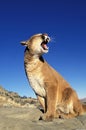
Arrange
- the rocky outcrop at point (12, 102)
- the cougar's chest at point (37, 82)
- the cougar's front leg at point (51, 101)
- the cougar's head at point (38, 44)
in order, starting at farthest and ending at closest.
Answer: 1. the rocky outcrop at point (12, 102)
2. the cougar's head at point (38, 44)
3. the cougar's chest at point (37, 82)
4. the cougar's front leg at point (51, 101)

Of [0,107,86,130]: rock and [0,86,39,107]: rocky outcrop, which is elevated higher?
[0,86,39,107]: rocky outcrop

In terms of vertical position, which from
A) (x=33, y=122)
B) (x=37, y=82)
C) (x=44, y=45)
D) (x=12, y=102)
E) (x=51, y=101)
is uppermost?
Answer: (x=12, y=102)

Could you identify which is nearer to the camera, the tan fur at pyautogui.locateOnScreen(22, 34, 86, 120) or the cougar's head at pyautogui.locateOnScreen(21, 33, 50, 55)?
the tan fur at pyautogui.locateOnScreen(22, 34, 86, 120)

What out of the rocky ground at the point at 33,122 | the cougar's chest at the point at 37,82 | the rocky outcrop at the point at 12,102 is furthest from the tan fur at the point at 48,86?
the rocky outcrop at the point at 12,102

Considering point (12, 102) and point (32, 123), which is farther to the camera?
point (12, 102)

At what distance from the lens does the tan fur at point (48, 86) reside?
1645 cm

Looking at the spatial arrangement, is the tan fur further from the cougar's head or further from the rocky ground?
the rocky ground

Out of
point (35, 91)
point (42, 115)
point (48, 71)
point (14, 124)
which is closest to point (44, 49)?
point (48, 71)

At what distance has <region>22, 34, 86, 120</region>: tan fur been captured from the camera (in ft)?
54.0

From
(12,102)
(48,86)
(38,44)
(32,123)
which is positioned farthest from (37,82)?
(12,102)

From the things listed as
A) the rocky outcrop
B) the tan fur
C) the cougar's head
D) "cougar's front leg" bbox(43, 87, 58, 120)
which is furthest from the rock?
the rocky outcrop

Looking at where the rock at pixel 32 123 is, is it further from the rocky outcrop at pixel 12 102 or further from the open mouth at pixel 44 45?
the rocky outcrop at pixel 12 102

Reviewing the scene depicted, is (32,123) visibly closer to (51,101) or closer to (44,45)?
(51,101)

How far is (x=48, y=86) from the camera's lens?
16422 mm
